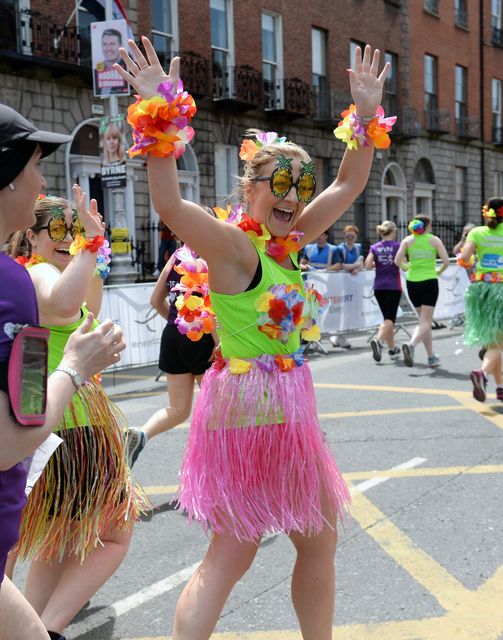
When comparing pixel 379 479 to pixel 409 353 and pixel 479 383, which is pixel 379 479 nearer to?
pixel 479 383

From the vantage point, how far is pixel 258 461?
262cm

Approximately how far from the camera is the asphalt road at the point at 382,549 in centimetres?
318

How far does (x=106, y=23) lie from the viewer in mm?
12344

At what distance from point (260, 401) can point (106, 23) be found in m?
11.1

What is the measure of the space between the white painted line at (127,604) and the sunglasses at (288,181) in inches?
74.5

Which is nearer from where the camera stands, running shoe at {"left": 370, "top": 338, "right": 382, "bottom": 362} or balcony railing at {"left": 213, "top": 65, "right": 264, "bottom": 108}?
running shoe at {"left": 370, "top": 338, "right": 382, "bottom": 362}

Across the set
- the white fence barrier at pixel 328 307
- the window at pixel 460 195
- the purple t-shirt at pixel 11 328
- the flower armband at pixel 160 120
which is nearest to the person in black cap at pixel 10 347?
the purple t-shirt at pixel 11 328

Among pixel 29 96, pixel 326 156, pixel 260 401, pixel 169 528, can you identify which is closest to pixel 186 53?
pixel 29 96

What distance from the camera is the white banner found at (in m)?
9.70

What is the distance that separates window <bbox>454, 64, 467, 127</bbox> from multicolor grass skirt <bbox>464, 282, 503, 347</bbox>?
25183mm

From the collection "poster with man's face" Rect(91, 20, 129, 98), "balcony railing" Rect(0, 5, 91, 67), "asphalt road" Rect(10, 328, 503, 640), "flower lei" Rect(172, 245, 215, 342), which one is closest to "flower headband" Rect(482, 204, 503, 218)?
"asphalt road" Rect(10, 328, 503, 640)

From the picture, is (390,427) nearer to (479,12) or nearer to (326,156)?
(326,156)

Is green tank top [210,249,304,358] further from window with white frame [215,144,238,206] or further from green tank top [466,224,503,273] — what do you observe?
window with white frame [215,144,238,206]

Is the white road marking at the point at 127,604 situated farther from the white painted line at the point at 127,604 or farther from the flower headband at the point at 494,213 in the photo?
the flower headband at the point at 494,213
